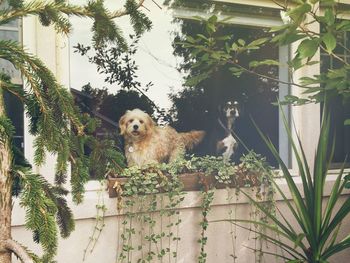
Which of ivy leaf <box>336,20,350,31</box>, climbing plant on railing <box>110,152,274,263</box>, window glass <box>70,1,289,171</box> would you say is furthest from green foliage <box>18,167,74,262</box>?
window glass <box>70,1,289,171</box>

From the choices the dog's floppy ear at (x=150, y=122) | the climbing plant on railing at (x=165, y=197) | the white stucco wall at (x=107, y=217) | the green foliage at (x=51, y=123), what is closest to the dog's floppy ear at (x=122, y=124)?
the dog's floppy ear at (x=150, y=122)

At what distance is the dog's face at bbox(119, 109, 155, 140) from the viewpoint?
331cm

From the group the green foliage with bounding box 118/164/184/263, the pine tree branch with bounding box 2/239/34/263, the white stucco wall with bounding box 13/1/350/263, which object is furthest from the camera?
the green foliage with bounding box 118/164/184/263

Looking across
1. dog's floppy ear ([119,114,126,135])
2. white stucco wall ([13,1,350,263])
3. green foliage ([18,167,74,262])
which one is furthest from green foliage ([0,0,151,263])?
dog's floppy ear ([119,114,126,135])

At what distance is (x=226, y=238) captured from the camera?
353 centimetres

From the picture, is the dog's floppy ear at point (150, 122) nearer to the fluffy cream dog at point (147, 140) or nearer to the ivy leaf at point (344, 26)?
the fluffy cream dog at point (147, 140)

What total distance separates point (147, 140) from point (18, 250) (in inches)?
82.6

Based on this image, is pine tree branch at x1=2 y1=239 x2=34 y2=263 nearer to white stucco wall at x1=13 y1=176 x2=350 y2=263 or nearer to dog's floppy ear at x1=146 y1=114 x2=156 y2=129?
white stucco wall at x1=13 y1=176 x2=350 y2=263

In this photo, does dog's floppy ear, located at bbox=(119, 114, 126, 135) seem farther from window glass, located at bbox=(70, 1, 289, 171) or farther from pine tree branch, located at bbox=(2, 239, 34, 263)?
pine tree branch, located at bbox=(2, 239, 34, 263)

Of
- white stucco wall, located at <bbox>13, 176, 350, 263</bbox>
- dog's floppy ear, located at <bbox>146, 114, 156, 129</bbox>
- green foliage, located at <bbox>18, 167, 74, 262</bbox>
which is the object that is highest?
dog's floppy ear, located at <bbox>146, 114, 156, 129</bbox>

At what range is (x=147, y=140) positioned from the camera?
11.0ft

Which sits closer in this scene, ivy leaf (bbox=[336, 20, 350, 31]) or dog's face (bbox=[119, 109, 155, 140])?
ivy leaf (bbox=[336, 20, 350, 31])

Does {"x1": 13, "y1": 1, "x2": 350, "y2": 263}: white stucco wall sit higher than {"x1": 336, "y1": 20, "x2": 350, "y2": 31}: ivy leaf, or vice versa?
{"x1": 336, "y1": 20, "x2": 350, "y2": 31}: ivy leaf

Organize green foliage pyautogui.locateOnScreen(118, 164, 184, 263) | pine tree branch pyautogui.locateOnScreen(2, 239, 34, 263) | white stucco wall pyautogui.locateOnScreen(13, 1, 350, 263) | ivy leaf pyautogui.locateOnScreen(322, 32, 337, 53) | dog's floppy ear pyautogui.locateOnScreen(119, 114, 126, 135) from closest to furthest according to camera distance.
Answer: pine tree branch pyautogui.locateOnScreen(2, 239, 34, 263)
ivy leaf pyautogui.locateOnScreen(322, 32, 337, 53)
white stucco wall pyautogui.locateOnScreen(13, 1, 350, 263)
green foliage pyautogui.locateOnScreen(118, 164, 184, 263)
dog's floppy ear pyautogui.locateOnScreen(119, 114, 126, 135)
